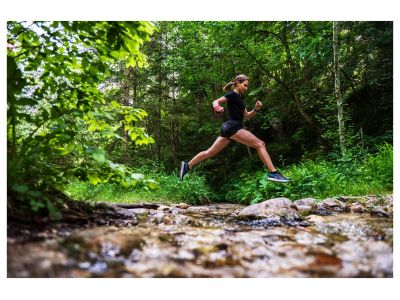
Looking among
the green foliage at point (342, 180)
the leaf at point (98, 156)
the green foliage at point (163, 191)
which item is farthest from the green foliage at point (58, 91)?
the green foliage at point (163, 191)

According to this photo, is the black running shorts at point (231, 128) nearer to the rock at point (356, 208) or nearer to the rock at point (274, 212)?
the rock at point (274, 212)

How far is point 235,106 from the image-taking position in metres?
4.56

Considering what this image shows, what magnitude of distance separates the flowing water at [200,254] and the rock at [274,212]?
858 mm

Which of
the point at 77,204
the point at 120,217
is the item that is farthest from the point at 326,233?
the point at 77,204

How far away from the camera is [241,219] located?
3770 millimetres

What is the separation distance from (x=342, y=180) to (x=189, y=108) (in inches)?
337

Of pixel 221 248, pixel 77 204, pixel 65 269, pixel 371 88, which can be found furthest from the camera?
pixel 371 88

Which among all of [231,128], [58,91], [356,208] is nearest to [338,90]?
[356,208]

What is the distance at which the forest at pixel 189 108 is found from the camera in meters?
2.96

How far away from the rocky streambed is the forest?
0.53m

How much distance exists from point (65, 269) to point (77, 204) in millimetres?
1413
